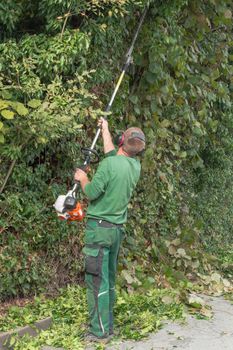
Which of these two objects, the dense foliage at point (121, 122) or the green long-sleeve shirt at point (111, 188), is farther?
the dense foliage at point (121, 122)

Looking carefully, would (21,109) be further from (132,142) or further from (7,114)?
(132,142)

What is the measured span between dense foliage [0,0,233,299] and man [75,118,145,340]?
0.54 metres

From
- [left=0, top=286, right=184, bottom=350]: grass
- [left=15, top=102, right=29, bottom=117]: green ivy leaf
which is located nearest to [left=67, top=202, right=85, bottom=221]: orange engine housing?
[left=15, top=102, right=29, bottom=117]: green ivy leaf

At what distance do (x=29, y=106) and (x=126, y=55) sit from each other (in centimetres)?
201

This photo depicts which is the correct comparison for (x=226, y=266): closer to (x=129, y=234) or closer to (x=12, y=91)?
(x=129, y=234)

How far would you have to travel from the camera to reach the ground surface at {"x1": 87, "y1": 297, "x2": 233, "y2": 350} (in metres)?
5.77

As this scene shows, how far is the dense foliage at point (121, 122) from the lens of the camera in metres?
5.87

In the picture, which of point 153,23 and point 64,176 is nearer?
point 64,176

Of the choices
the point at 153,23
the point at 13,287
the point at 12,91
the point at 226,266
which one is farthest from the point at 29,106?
the point at 226,266

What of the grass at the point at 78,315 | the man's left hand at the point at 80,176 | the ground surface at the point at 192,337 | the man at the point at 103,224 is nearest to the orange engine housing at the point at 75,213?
the man at the point at 103,224

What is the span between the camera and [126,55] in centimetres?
738

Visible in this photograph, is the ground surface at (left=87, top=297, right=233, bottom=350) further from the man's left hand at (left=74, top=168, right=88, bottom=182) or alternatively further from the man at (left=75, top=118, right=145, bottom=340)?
the man's left hand at (left=74, top=168, right=88, bottom=182)

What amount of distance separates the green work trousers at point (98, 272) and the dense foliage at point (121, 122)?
2.75 ft

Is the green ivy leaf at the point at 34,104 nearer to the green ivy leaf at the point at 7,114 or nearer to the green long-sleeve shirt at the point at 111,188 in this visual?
the green ivy leaf at the point at 7,114
